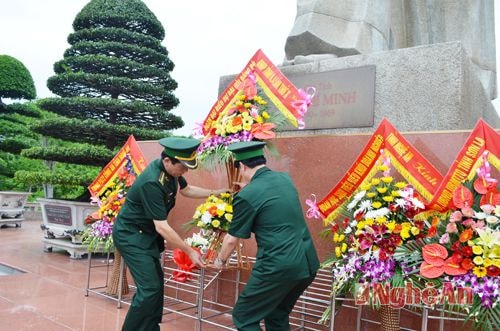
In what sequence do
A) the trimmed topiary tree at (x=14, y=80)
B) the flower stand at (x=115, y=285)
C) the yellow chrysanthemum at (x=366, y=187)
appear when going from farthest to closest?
the trimmed topiary tree at (x=14, y=80), the flower stand at (x=115, y=285), the yellow chrysanthemum at (x=366, y=187)

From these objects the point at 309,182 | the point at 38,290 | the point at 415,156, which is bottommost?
the point at 38,290

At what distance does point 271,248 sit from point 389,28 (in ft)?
10.2

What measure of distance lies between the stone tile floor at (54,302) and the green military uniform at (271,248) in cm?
149

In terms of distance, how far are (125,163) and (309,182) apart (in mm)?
1984

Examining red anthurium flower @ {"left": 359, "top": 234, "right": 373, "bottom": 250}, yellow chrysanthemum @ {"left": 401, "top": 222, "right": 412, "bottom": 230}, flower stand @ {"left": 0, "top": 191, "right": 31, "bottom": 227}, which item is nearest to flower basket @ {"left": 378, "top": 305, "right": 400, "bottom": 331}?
red anthurium flower @ {"left": 359, "top": 234, "right": 373, "bottom": 250}

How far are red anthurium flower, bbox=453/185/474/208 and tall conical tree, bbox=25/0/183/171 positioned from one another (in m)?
5.87

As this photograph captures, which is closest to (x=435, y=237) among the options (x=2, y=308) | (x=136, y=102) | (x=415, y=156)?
(x=415, y=156)

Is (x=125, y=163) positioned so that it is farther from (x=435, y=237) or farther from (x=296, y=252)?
(x=435, y=237)

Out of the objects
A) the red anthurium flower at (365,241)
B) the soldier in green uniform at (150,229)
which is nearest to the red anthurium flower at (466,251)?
the red anthurium flower at (365,241)

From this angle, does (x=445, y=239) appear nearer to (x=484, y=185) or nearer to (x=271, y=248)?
(x=484, y=185)

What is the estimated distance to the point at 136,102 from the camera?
7461 mm

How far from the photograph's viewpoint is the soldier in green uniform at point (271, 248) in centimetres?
233

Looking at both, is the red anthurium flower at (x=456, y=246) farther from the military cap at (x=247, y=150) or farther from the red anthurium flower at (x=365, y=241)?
the military cap at (x=247, y=150)

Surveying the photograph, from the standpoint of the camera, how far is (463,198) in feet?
7.57
